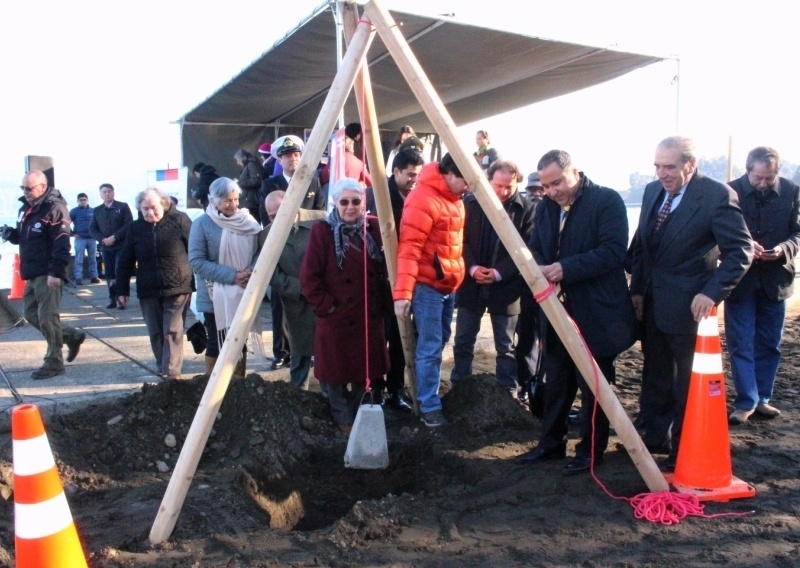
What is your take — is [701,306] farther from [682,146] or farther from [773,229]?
[773,229]

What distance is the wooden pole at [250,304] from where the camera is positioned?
11.7 ft

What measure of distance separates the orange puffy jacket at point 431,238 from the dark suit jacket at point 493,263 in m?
0.35

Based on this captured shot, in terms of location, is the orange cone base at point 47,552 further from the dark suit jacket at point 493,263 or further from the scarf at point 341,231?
the dark suit jacket at point 493,263

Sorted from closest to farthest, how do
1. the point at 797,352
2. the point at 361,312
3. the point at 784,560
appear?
the point at 784,560, the point at 361,312, the point at 797,352

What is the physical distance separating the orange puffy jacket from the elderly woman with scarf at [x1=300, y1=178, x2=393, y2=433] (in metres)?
0.32

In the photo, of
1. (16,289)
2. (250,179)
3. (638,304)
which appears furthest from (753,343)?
(16,289)

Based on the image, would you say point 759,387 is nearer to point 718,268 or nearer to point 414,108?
point 718,268

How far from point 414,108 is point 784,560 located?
11174 millimetres

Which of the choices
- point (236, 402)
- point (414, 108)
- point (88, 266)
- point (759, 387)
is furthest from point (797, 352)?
point (88, 266)

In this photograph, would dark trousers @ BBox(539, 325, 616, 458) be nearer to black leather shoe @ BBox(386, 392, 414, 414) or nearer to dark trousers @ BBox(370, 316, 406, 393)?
black leather shoe @ BBox(386, 392, 414, 414)

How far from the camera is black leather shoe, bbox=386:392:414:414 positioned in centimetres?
571

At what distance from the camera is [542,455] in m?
4.60

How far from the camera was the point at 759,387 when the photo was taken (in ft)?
18.5

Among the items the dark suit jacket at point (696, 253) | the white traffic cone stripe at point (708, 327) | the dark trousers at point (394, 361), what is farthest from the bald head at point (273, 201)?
the white traffic cone stripe at point (708, 327)
